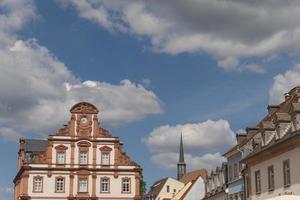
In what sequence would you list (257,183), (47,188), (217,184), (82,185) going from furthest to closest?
1. (82,185)
2. (47,188)
3. (217,184)
4. (257,183)

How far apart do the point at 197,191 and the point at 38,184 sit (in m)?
21.4

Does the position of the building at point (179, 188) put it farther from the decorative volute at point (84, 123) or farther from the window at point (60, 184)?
the window at point (60, 184)

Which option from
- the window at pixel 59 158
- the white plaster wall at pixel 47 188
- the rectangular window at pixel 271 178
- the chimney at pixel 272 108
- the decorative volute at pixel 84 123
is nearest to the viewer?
the rectangular window at pixel 271 178

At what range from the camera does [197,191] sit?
79812 millimetres

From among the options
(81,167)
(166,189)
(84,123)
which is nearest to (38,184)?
(81,167)

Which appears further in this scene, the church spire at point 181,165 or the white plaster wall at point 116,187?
the church spire at point 181,165

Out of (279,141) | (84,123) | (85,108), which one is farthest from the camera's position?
(85,108)

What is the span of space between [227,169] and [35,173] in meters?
29.8

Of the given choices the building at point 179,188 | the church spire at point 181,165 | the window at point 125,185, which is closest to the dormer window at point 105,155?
the window at point 125,185

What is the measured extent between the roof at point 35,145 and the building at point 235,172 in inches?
1486

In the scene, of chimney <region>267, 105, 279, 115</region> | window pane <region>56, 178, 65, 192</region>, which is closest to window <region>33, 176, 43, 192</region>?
window pane <region>56, 178, 65, 192</region>

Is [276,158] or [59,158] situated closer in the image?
[276,158]

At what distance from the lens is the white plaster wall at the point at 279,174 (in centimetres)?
3144

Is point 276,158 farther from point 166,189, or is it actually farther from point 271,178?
point 166,189
